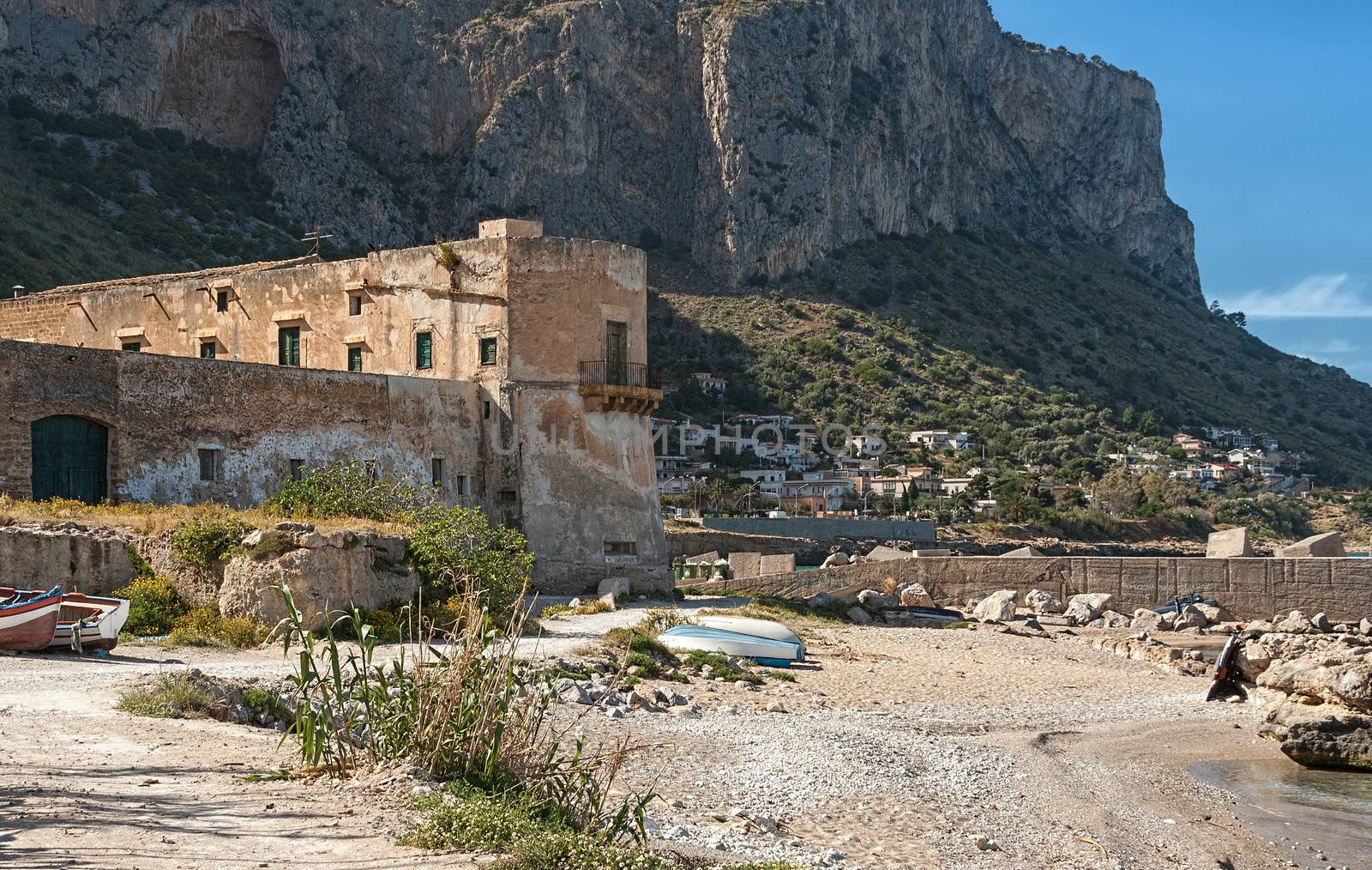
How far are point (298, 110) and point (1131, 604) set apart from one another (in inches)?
3252

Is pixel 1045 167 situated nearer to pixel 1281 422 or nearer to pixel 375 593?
pixel 1281 422

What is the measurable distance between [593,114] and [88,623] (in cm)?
10990

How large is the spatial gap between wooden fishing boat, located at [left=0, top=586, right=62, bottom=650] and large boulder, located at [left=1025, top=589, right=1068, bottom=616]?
22889mm

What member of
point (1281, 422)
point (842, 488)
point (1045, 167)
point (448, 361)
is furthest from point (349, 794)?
point (1045, 167)

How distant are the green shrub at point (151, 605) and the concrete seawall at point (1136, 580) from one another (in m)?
15.8

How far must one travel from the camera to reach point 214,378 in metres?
25.7

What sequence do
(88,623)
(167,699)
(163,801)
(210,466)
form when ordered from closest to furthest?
(163,801) < (167,699) < (88,623) < (210,466)

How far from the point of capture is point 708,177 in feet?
396

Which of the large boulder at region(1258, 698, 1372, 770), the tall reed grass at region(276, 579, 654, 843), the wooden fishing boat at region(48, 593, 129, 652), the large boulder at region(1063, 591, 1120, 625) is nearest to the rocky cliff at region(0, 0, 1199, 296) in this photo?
the large boulder at region(1063, 591, 1120, 625)

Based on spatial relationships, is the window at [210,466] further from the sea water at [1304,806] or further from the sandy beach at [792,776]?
the sea water at [1304,806]

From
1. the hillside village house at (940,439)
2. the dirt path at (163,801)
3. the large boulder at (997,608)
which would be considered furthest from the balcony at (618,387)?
the hillside village house at (940,439)

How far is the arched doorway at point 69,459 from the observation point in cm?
2355

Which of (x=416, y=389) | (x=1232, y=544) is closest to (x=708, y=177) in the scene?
(x=1232, y=544)

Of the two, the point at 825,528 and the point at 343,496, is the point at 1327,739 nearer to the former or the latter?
the point at 343,496
